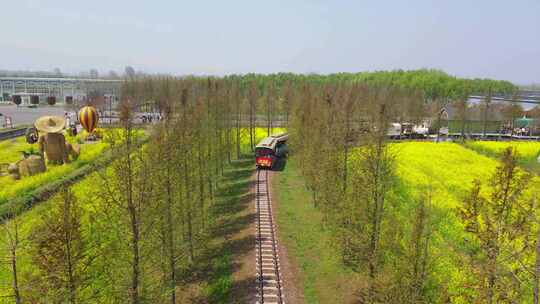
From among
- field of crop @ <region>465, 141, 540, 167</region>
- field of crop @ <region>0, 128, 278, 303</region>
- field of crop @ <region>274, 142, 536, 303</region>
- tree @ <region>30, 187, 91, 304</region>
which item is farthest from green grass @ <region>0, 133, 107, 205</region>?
field of crop @ <region>465, 141, 540, 167</region>

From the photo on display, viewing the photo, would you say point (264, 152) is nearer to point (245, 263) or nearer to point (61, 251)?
point (245, 263)

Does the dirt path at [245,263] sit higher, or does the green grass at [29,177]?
the green grass at [29,177]

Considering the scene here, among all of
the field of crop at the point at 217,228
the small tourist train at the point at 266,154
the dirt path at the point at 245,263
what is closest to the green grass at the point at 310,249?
the dirt path at the point at 245,263

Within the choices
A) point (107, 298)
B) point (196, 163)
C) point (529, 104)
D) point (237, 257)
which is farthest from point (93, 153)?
point (529, 104)

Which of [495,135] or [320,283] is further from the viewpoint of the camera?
[495,135]

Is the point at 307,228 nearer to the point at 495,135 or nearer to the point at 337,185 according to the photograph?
the point at 337,185

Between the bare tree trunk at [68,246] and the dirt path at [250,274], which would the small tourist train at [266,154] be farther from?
the bare tree trunk at [68,246]

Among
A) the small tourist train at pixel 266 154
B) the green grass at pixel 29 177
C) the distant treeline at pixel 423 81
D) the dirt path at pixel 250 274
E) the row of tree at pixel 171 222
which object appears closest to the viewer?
the row of tree at pixel 171 222
